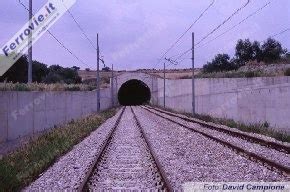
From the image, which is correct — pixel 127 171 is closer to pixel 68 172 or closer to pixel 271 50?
pixel 68 172

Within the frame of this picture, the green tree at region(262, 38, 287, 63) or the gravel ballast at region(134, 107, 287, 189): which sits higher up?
the green tree at region(262, 38, 287, 63)

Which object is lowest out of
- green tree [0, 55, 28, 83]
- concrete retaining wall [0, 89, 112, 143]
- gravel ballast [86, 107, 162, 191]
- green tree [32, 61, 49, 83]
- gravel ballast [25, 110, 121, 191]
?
gravel ballast [25, 110, 121, 191]

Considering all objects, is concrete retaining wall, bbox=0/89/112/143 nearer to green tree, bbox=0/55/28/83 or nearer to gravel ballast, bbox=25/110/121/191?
gravel ballast, bbox=25/110/121/191

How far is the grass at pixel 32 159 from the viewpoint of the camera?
11105 mm

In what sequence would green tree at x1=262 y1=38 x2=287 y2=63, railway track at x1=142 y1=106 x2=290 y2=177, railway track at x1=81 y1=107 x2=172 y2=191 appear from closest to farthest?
railway track at x1=81 y1=107 x2=172 y2=191
railway track at x1=142 y1=106 x2=290 y2=177
green tree at x1=262 y1=38 x2=287 y2=63

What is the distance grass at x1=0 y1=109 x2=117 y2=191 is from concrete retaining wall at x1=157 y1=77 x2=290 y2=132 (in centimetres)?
1008

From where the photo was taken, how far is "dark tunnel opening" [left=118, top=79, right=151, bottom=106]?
96.7 m

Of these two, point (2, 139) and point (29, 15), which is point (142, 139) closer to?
point (2, 139)

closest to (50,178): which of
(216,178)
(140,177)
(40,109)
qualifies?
(140,177)

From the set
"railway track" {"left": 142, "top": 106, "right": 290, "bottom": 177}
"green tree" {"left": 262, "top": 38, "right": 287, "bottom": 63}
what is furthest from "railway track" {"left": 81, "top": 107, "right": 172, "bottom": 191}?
"green tree" {"left": 262, "top": 38, "right": 287, "bottom": 63}

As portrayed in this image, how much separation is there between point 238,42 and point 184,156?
73.5m

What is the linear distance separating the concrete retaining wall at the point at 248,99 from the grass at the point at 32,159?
1008cm

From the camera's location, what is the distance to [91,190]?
10047mm

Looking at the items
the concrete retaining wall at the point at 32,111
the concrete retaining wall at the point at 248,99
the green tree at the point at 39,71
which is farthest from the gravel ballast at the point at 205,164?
the green tree at the point at 39,71
